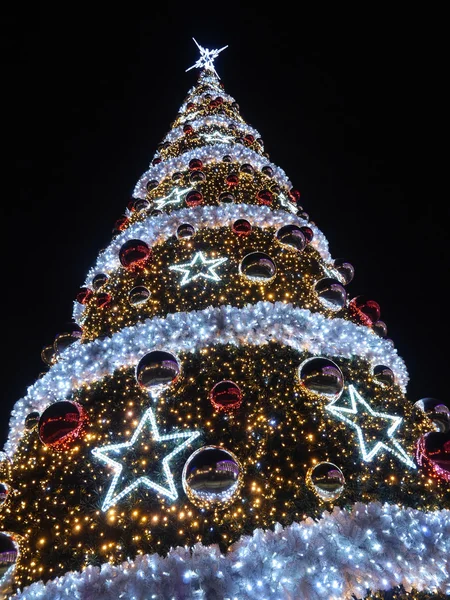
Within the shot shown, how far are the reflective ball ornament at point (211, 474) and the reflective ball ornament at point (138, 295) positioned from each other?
5.43 feet

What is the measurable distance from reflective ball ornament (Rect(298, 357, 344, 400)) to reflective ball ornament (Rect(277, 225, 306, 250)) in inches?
54.5

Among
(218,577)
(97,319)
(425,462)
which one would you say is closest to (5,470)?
(97,319)

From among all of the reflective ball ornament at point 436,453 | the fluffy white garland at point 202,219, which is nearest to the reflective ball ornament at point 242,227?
the fluffy white garland at point 202,219

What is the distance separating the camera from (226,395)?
261 cm

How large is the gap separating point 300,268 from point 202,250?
3.18ft

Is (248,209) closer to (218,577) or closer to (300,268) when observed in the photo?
(300,268)

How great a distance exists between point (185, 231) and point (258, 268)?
0.97m

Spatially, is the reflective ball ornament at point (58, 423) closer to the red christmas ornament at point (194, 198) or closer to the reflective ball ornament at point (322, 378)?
the reflective ball ornament at point (322, 378)

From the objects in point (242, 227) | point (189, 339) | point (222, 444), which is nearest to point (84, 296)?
point (189, 339)

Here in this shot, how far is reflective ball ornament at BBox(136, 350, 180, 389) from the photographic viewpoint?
2631mm

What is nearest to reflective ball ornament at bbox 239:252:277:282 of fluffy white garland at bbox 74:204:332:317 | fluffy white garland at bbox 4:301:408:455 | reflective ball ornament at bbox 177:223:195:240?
fluffy white garland at bbox 4:301:408:455

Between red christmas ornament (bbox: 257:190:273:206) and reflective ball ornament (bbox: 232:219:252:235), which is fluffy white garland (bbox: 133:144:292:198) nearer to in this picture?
red christmas ornament (bbox: 257:190:273:206)

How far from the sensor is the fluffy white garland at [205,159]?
17.1ft

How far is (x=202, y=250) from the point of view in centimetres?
381
